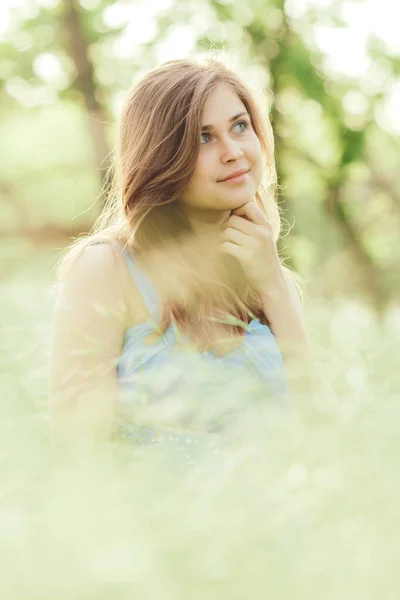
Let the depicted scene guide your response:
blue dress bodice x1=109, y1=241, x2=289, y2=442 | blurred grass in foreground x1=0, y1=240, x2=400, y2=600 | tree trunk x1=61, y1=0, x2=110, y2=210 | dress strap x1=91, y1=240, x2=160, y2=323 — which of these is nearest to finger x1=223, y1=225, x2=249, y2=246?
dress strap x1=91, y1=240, x2=160, y2=323

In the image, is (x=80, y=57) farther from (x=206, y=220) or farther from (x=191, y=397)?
(x=191, y=397)

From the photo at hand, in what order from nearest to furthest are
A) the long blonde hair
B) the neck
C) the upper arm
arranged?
the upper arm, the long blonde hair, the neck

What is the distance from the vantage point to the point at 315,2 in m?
7.94

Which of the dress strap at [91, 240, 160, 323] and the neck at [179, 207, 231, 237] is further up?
the neck at [179, 207, 231, 237]

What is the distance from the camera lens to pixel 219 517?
825 mm

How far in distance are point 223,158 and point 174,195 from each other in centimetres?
20

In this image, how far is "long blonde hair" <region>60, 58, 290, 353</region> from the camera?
2229 millimetres

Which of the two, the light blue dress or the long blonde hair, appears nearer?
the light blue dress

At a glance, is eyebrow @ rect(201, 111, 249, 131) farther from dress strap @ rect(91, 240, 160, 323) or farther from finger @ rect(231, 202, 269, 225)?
dress strap @ rect(91, 240, 160, 323)

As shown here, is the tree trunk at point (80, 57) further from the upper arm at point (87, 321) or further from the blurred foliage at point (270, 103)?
the upper arm at point (87, 321)

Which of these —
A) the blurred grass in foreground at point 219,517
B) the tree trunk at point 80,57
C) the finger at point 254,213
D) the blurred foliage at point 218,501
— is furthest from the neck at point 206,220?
the tree trunk at point 80,57

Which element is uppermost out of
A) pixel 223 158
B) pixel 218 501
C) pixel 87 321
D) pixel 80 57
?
pixel 80 57

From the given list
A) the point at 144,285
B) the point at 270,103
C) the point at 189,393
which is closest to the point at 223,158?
the point at 144,285

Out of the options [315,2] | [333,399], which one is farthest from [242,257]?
[315,2]
